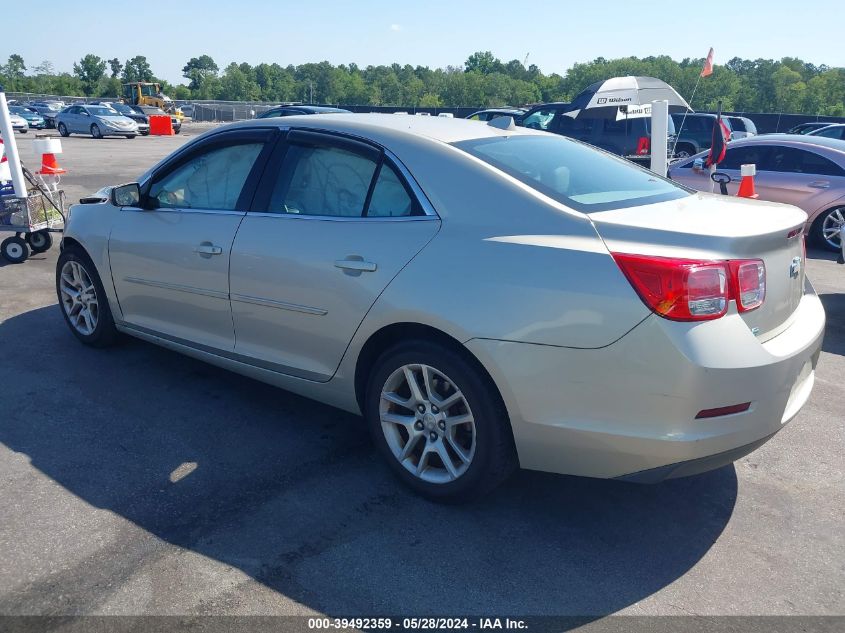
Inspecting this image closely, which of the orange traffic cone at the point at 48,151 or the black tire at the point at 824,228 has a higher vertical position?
the orange traffic cone at the point at 48,151

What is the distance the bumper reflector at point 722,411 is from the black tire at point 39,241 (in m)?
7.96

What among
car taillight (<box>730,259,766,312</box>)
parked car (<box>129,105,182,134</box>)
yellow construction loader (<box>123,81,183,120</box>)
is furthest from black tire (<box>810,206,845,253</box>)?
yellow construction loader (<box>123,81,183,120</box>)

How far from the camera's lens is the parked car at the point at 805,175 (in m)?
9.54

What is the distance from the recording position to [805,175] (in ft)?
31.9

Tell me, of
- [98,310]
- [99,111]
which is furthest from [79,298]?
[99,111]

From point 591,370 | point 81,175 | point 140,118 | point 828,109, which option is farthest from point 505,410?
point 828,109

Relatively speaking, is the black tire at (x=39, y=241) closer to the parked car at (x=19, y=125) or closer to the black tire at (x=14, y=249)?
the black tire at (x=14, y=249)

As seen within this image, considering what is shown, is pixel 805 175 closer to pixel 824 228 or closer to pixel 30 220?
pixel 824 228

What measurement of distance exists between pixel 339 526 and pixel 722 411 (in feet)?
5.36

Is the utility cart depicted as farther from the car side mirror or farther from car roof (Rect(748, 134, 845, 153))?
car roof (Rect(748, 134, 845, 153))

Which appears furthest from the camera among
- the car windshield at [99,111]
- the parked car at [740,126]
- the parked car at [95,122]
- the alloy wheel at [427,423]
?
the car windshield at [99,111]

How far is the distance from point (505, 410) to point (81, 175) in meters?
16.0

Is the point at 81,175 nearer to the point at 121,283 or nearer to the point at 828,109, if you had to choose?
the point at 121,283

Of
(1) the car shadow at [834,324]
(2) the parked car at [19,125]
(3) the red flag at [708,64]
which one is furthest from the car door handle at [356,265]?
(2) the parked car at [19,125]
